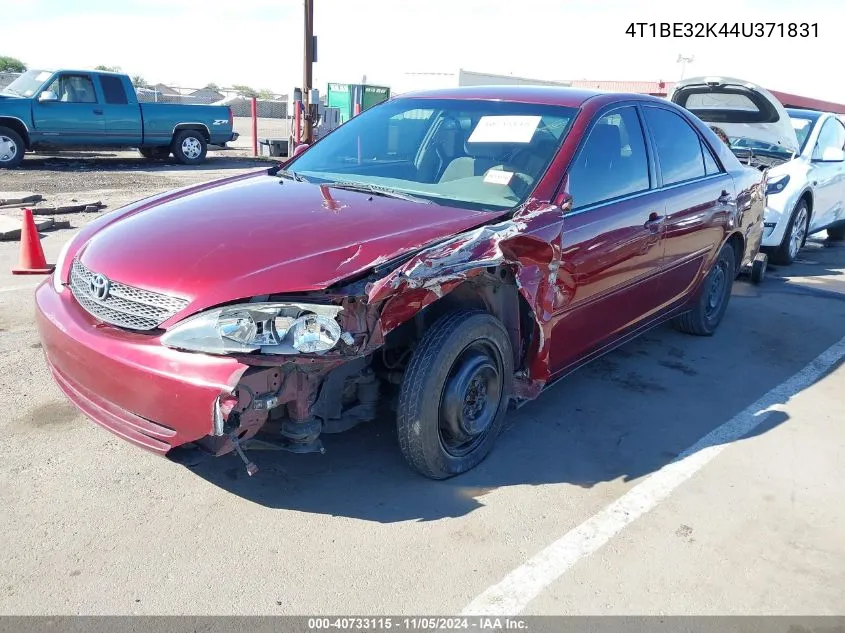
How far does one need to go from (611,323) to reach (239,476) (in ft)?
7.28

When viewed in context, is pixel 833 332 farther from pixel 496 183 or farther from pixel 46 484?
pixel 46 484

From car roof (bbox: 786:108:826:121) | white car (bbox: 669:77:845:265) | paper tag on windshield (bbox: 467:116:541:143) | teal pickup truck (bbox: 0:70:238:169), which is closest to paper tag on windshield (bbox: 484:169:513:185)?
paper tag on windshield (bbox: 467:116:541:143)

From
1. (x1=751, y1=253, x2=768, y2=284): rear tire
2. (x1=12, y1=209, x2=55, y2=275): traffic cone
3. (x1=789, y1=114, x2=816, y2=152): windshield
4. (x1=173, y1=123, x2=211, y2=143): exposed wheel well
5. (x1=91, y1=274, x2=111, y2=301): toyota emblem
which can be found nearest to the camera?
(x1=91, y1=274, x2=111, y2=301): toyota emblem

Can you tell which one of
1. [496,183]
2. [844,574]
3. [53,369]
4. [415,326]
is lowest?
[844,574]

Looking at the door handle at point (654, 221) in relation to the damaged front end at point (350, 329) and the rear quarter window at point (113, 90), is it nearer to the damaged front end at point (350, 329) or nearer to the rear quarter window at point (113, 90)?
the damaged front end at point (350, 329)

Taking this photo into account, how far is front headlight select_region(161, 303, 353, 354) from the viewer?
2.54m

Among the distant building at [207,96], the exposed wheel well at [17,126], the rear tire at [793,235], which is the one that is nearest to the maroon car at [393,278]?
the rear tire at [793,235]

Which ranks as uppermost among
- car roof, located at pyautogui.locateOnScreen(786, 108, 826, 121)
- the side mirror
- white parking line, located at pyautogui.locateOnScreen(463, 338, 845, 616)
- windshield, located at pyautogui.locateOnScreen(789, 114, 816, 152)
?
car roof, located at pyautogui.locateOnScreen(786, 108, 826, 121)

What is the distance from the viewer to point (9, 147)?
1329 cm

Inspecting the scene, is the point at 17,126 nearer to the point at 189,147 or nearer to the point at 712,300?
the point at 189,147

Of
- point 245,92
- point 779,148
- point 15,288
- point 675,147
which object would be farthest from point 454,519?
point 245,92

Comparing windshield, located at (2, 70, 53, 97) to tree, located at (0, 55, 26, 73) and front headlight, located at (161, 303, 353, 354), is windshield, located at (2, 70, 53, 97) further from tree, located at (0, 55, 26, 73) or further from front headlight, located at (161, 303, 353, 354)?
tree, located at (0, 55, 26, 73)

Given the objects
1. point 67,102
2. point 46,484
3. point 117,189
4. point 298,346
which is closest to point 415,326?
point 298,346

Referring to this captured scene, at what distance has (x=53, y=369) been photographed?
10.6 feet
